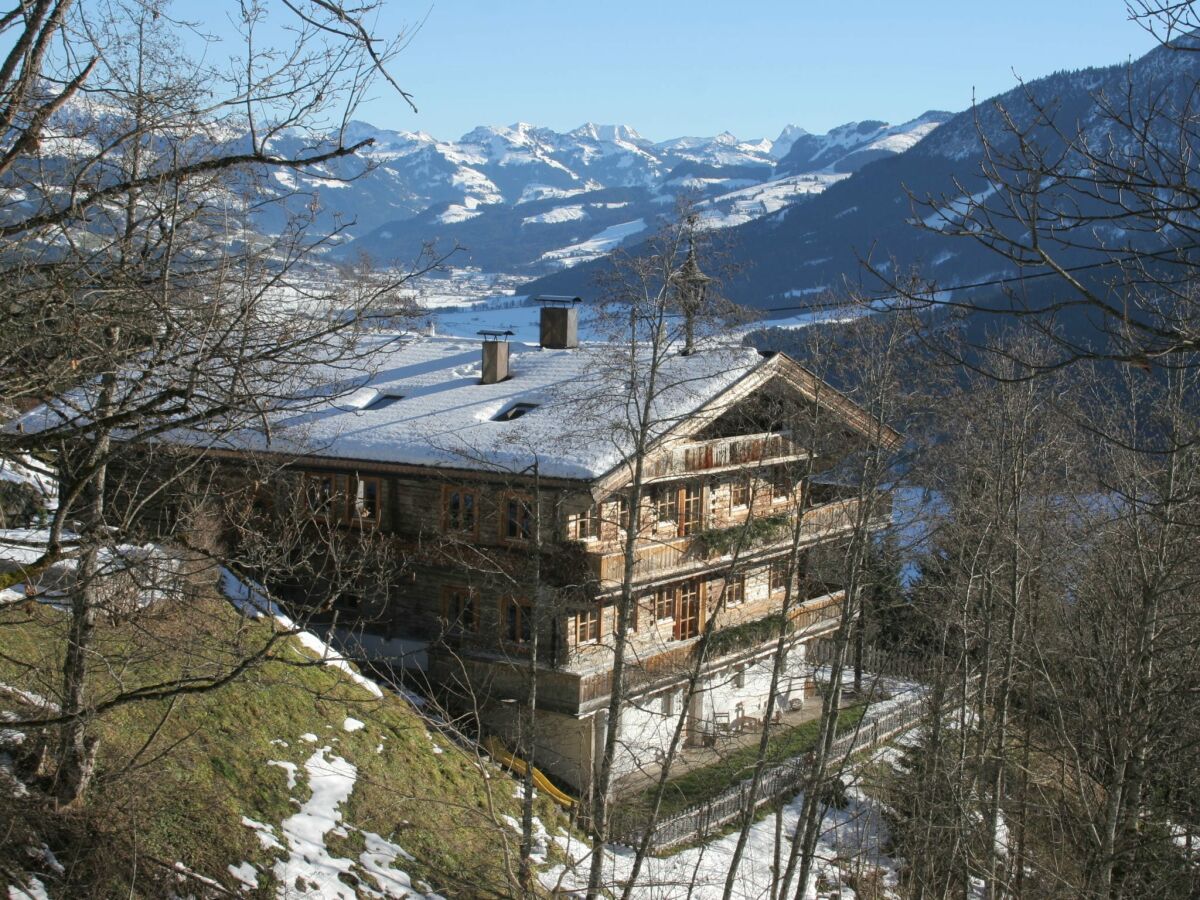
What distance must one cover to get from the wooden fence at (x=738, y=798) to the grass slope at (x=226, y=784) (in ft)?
7.54

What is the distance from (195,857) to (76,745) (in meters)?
2.30

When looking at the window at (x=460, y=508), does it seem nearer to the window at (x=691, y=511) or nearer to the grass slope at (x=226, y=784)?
the grass slope at (x=226, y=784)

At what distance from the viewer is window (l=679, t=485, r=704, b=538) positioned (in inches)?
947

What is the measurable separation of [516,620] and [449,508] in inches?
100

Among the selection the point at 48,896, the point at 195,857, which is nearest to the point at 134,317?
the point at 48,896

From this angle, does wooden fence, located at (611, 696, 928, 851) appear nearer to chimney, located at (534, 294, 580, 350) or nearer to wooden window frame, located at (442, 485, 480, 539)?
wooden window frame, located at (442, 485, 480, 539)

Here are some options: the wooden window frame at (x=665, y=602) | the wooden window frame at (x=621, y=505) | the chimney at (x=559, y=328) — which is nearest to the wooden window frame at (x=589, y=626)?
the wooden window frame at (x=665, y=602)

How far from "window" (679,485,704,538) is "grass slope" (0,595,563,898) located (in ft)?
23.9

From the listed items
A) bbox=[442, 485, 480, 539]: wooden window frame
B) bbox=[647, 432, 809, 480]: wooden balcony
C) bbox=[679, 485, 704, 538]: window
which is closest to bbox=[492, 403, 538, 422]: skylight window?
bbox=[442, 485, 480, 539]: wooden window frame

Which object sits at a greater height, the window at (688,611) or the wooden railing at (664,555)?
the wooden railing at (664,555)

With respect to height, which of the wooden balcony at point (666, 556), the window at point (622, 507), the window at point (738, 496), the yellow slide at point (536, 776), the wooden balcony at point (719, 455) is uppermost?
the wooden balcony at point (719, 455)

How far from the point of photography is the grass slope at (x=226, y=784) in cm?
999

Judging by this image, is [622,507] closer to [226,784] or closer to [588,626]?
[588,626]

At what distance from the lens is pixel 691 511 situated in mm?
24125
